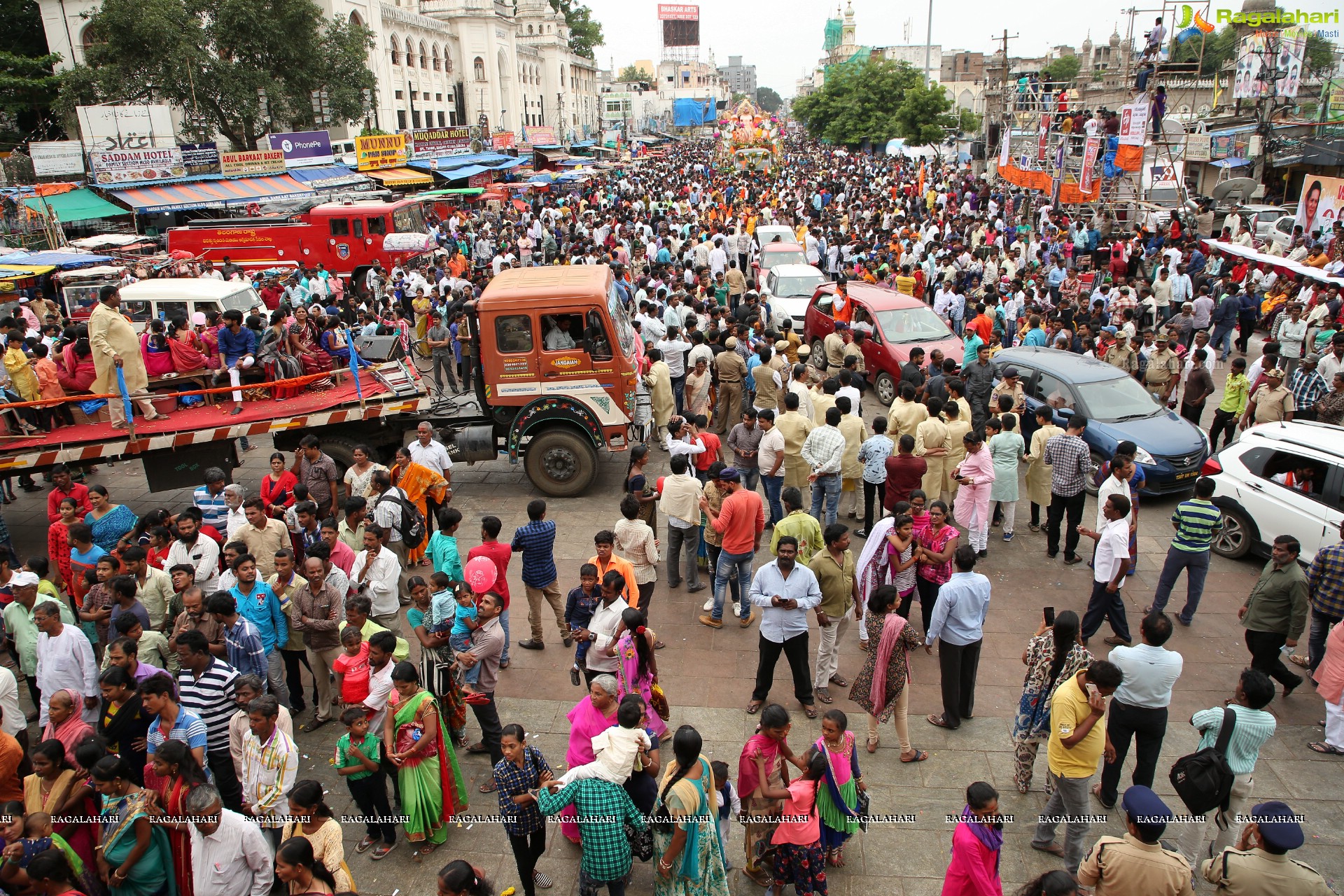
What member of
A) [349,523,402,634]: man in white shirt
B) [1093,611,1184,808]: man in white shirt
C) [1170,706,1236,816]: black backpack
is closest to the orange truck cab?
[349,523,402,634]: man in white shirt

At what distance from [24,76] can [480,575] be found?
41.7 meters

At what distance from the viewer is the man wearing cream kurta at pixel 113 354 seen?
8562mm

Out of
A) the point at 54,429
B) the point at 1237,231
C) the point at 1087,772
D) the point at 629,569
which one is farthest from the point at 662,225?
the point at 1087,772

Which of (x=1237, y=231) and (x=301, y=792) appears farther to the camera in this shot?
(x=1237, y=231)

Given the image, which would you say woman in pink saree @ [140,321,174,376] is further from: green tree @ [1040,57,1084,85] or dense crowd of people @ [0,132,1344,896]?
green tree @ [1040,57,1084,85]

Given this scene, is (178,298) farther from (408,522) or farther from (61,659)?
(61,659)

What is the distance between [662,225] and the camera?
80.2ft

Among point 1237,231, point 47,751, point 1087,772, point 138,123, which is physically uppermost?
point 138,123

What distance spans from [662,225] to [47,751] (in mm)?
21987

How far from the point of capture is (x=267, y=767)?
4383 millimetres

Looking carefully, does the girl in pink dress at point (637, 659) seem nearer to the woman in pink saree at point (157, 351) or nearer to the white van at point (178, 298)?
the woman in pink saree at point (157, 351)

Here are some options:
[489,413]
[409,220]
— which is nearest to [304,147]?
[409,220]

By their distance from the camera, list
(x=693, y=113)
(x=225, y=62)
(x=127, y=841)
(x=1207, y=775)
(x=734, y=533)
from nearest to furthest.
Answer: (x=127, y=841), (x=1207, y=775), (x=734, y=533), (x=225, y=62), (x=693, y=113)

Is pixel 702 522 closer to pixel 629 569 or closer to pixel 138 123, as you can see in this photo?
pixel 629 569
